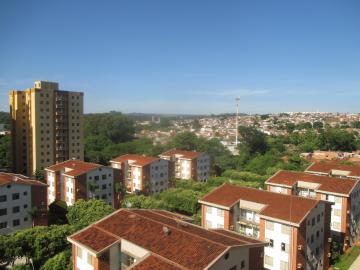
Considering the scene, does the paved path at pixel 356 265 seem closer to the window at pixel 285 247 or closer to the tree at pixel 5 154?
the window at pixel 285 247

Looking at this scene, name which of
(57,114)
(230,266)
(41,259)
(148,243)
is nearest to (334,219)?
(230,266)

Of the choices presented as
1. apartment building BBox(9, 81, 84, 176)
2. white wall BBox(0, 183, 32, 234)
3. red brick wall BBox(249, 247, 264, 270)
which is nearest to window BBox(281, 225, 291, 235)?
red brick wall BBox(249, 247, 264, 270)

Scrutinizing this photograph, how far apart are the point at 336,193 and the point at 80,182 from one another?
48.3 ft

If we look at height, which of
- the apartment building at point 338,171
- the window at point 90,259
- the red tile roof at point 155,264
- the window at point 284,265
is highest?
the apartment building at point 338,171

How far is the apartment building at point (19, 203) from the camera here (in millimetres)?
17297

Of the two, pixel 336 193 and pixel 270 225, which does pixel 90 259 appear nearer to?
pixel 270 225

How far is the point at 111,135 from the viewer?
156 feet

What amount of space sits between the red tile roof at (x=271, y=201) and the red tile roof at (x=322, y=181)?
3801mm

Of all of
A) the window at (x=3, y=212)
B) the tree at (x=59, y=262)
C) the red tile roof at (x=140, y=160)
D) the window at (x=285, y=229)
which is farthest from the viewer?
the red tile roof at (x=140, y=160)

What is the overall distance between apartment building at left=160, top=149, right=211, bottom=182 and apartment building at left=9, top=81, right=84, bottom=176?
9.21m

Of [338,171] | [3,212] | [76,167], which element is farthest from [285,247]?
[76,167]

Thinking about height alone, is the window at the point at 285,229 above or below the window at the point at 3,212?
above

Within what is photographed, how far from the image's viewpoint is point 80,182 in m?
21.5

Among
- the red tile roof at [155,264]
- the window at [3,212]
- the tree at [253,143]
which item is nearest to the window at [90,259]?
the red tile roof at [155,264]
